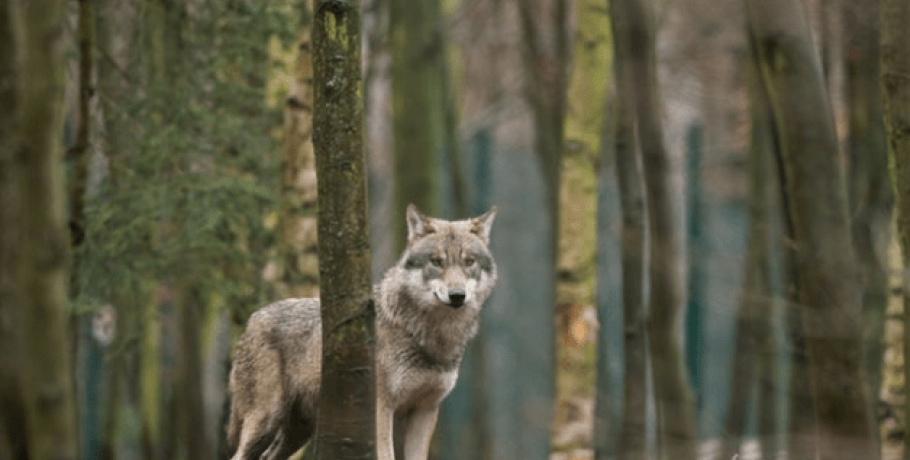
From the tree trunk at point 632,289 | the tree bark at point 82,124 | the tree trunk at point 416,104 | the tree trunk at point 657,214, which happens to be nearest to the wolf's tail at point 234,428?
the tree trunk at point 632,289

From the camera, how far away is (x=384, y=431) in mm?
9312

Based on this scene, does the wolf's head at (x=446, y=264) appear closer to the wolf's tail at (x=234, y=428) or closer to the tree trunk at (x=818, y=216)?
the wolf's tail at (x=234, y=428)

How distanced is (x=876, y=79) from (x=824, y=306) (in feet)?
28.3

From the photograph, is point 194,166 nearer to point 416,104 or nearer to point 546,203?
point 416,104

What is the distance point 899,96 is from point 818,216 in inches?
50.9

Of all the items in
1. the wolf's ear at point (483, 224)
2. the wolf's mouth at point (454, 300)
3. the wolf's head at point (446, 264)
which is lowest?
the wolf's mouth at point (454, 300)

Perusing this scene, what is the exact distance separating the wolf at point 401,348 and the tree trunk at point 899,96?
2.93m

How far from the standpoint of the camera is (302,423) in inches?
393

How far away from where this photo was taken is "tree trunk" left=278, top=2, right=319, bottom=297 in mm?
A: 14422

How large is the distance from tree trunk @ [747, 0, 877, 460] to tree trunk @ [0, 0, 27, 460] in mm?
3832

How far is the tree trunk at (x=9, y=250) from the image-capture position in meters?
6.62

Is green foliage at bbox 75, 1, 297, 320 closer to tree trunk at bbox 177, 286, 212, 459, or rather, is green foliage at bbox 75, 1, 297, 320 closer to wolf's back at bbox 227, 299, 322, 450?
tree trunk at bbox 177, 286, 212, 459

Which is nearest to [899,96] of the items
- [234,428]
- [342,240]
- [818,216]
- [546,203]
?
[818,216]

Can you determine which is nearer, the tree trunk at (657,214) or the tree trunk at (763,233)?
the tree trunk at (657,214)
